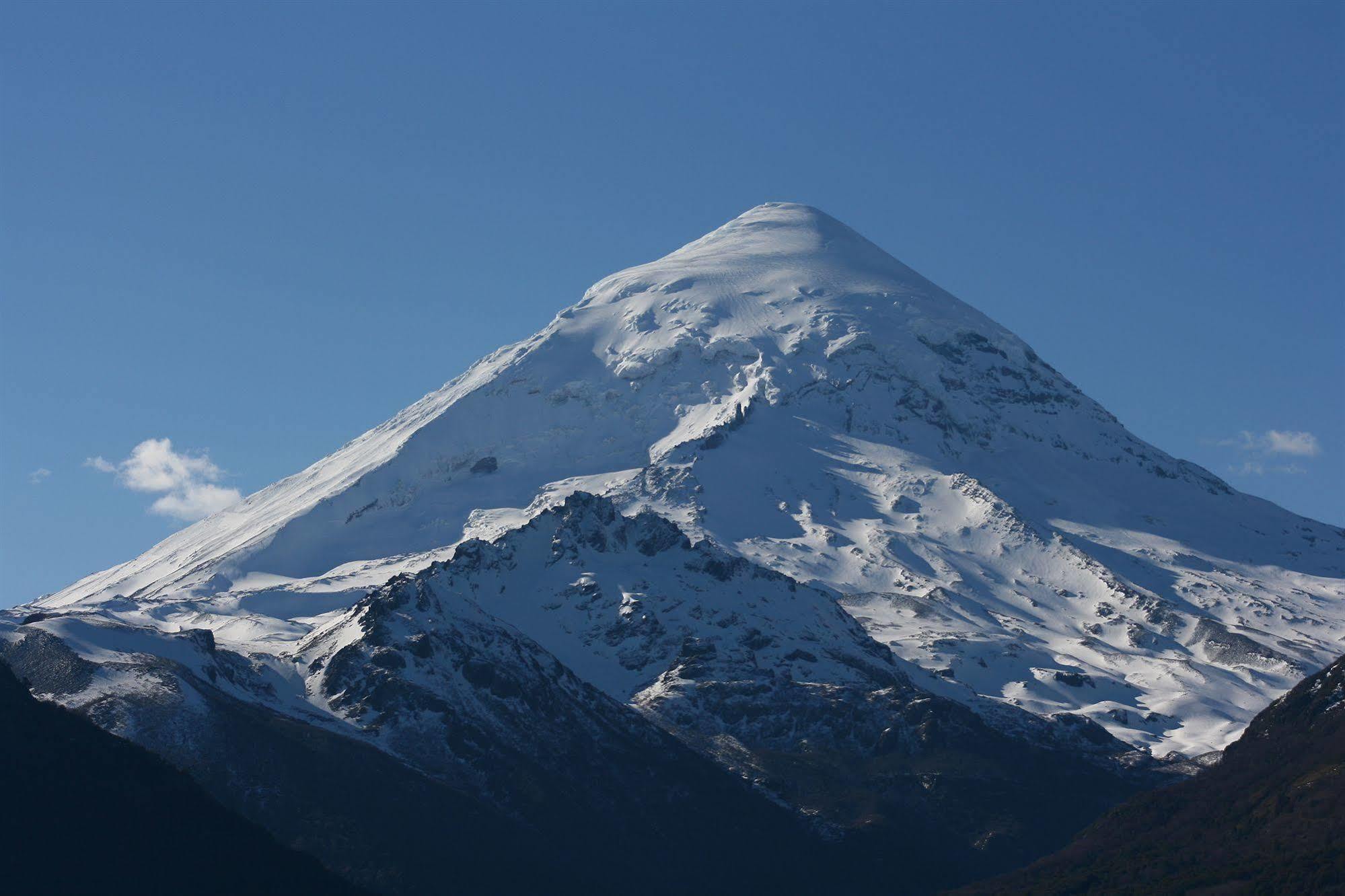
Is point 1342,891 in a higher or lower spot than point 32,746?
lower

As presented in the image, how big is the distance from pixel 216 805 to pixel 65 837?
22.1m

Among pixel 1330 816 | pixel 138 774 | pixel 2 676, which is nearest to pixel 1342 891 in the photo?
pixel 1330 816

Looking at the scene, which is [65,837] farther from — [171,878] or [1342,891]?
[1342,891]

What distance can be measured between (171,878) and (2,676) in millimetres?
26025

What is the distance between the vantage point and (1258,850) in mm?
197750

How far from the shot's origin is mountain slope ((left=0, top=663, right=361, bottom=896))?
169m

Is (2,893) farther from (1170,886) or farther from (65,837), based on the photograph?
(1170,886)

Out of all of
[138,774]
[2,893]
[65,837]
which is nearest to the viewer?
[2,893]

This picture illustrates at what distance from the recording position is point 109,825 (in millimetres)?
176125

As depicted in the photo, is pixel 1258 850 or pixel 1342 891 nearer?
pixel 1342 891

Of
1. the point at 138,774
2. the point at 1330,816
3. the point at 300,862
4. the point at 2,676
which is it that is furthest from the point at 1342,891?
the point at 2,676

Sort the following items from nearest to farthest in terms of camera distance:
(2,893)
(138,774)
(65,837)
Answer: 1. (2,893)
2. (65,837)
3. (138,774)

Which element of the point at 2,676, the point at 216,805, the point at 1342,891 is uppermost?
the point at 2,676

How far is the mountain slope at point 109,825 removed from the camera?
16862cm
